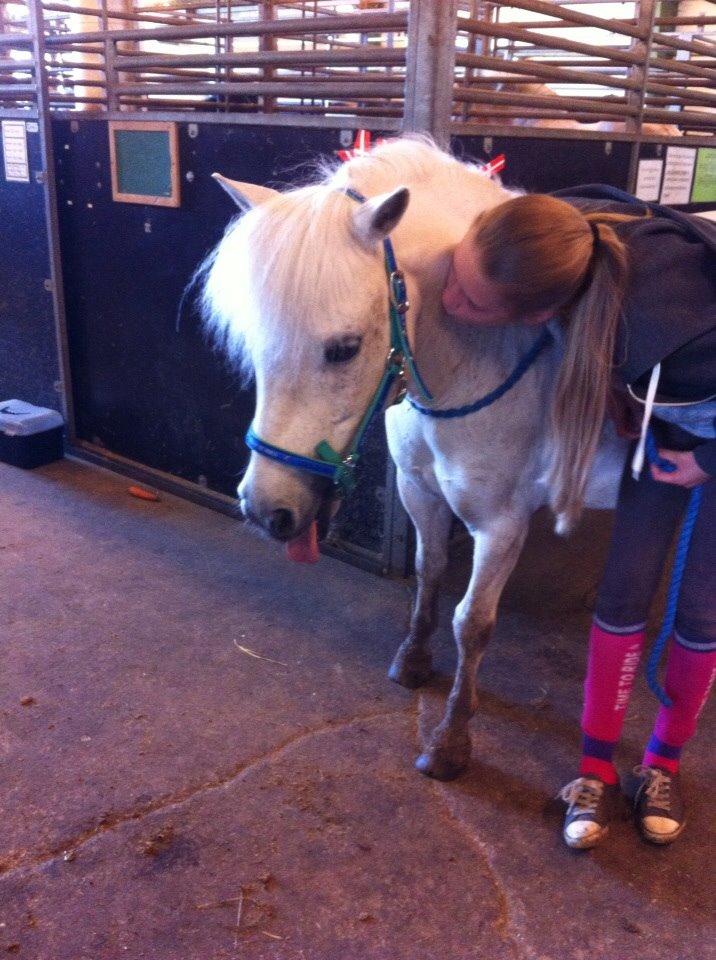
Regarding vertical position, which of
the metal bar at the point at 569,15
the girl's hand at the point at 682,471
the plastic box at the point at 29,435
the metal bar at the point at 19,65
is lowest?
the plastic box at the point at 29,435

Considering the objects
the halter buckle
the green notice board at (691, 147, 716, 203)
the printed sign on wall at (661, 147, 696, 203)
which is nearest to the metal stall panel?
the halter buckle

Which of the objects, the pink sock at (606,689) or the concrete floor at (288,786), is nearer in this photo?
the concrete floor at (288,786)

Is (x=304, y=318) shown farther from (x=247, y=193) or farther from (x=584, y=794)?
(x=584, y=794)

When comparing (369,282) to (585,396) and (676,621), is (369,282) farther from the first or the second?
(676,621)

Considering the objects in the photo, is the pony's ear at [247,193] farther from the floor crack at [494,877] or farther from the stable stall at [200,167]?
→ the floor crack at [494,877]

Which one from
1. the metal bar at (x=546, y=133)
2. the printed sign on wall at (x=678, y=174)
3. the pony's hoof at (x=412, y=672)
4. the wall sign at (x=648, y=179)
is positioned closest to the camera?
the pony's hoof at (x=412, y=672)

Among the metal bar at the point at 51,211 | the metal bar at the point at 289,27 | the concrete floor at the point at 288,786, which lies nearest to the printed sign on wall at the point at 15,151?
the metal bar at the point at 51,211

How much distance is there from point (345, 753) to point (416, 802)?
22cm

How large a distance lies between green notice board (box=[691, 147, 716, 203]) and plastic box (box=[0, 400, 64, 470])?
3.04m

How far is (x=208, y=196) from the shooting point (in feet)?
9.11

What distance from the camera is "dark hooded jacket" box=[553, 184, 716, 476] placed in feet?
3.93

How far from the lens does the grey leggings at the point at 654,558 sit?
4.73 ft

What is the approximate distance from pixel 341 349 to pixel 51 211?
2591mm

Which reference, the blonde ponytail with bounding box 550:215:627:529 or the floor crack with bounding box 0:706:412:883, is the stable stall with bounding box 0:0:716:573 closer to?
the floor crack with bounding box 0:706:412:883
